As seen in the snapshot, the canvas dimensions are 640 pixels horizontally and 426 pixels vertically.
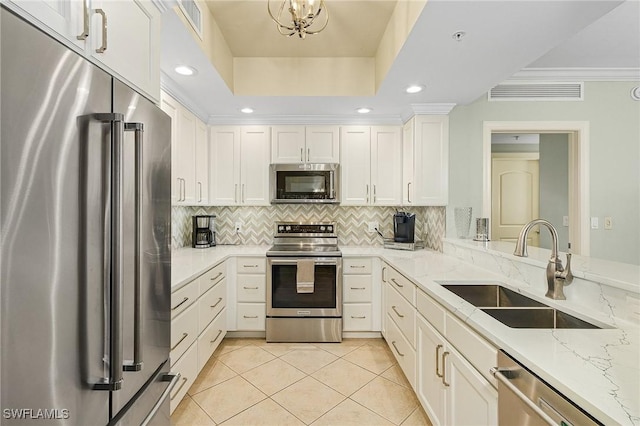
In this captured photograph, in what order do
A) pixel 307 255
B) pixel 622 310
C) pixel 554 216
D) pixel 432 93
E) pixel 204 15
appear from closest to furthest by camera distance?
pixel 622 310, pixel 204 15, pixel 432 93, pixel 307 255, pixel 554 216

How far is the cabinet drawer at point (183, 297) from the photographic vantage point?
1.80m

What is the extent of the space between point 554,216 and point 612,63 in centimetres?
186

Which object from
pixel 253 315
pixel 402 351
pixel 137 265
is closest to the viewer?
pixel 137 265

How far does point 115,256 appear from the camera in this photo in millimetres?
907

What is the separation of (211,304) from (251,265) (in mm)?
625

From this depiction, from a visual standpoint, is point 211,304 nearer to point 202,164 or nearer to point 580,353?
point 202,164

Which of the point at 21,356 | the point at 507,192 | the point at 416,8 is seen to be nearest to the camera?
the point at 21,356

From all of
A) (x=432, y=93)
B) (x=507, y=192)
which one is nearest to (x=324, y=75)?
(x=432, y=93)

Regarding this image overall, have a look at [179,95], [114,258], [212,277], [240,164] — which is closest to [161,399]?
[114,258]

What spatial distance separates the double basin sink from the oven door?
1311 millimetres

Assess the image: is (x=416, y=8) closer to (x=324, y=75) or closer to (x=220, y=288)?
(x=324, y=75)

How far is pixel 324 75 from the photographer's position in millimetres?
2805

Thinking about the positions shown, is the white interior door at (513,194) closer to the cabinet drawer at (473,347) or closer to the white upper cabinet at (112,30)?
the cabinet drawer at (473,347)

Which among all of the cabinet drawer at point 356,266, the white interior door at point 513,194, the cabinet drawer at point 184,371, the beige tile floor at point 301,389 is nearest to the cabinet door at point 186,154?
the cabinet drawer at point 184,371
